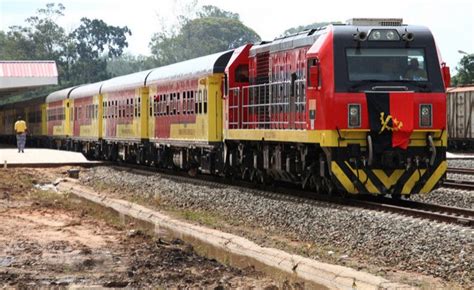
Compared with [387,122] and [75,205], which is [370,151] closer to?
[387,122]

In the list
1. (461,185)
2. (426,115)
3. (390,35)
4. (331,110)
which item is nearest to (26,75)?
(461,185)

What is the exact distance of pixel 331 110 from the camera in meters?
15.9

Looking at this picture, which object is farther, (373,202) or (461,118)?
(461,118)

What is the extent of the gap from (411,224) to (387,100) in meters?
3.53

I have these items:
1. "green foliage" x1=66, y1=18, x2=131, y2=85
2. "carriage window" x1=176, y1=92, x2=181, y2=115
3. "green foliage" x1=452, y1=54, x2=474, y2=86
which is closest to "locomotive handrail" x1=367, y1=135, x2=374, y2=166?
"carriage window" x1=176, y1=92, x2=181, y2=115

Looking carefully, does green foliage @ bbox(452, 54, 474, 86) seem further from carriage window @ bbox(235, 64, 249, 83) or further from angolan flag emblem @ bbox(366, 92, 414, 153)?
angolan flag emblem @ bbox(366, 92, 414, 153)

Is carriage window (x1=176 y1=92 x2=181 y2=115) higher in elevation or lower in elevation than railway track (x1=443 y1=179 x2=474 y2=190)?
higher

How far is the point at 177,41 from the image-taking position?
5389 inches

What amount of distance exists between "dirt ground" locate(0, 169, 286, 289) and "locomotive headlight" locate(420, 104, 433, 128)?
5534 millimetres

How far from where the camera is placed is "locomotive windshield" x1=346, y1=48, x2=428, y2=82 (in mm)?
16266

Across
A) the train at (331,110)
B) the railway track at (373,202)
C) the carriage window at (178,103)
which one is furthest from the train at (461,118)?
the railway track at (373,202)

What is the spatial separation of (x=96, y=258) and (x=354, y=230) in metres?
3.78

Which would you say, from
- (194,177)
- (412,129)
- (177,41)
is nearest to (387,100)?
(412,129)

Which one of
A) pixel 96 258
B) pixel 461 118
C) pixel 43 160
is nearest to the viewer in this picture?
pixel 96 258
